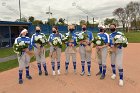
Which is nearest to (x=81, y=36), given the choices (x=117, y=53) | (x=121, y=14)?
(x=117, y=53)

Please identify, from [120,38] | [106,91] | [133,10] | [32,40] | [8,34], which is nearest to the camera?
[106,91]

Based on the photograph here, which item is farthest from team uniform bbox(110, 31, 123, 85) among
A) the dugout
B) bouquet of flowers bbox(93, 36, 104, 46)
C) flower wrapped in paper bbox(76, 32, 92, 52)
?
the dugout

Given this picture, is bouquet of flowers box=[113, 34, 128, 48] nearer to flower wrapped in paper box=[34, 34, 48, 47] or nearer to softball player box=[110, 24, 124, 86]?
softball player box=[110, 24, 124, 86]

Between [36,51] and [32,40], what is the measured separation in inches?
19.6

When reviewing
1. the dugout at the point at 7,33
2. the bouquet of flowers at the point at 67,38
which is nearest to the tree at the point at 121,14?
the dugout at the point at 7,33

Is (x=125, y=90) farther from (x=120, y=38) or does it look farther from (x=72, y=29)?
(x=72, y=29)

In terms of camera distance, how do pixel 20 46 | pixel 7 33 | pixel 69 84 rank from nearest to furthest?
pixel 69 84
pixel 20 46
pixel 7 33

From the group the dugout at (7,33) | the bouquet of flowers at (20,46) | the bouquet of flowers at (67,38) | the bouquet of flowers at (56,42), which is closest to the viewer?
the bouquet of flowers at (20,46)

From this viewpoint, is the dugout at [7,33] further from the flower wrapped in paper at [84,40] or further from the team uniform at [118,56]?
the team uniform at [118,56]

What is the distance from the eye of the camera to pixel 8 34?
27.2 meters

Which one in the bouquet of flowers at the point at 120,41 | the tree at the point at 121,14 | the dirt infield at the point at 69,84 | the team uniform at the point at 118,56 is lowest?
the dirt infield at the point at 69,84

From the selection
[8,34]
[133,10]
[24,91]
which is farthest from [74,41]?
[133,10]

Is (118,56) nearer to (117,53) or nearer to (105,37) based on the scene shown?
(117,53)

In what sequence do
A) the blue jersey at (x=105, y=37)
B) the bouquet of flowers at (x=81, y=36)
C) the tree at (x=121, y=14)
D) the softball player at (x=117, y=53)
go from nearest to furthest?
the softball player at (x=117, y=53), the blue jersey at (x=105, y=37), the bouquet of flowers at (x=81, y=36), the tree at (x=121, y=14)
